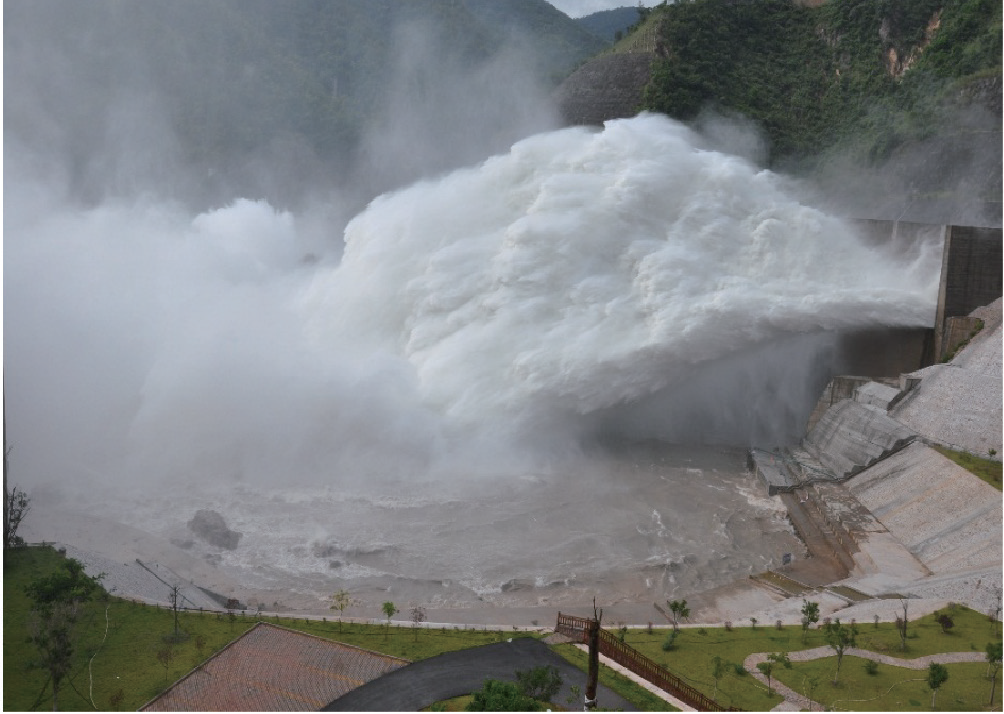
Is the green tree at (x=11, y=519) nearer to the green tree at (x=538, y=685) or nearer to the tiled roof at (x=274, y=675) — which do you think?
the tiled roof at (x=274, y=675)

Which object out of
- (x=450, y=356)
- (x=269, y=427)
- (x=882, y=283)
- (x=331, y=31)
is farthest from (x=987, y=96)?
(x=331, y=31)

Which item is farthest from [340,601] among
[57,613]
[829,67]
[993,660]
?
[829,67]

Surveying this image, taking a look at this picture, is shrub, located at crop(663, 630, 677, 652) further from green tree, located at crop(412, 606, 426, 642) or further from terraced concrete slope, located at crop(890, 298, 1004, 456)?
terraced concrete slope, located at crop(890, 298, 1004, 456)

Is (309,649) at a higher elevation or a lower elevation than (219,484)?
lower

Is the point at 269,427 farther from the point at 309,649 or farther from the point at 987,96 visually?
the point at 987,96

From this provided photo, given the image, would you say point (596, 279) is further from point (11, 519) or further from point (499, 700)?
point (499, 700)

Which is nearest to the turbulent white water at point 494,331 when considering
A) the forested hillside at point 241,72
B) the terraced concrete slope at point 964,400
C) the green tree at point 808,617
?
the terraced concrete slope at point 964,400

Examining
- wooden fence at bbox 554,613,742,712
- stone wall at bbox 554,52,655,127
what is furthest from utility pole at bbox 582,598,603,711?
stone wall at bbox 554,52,655,127
